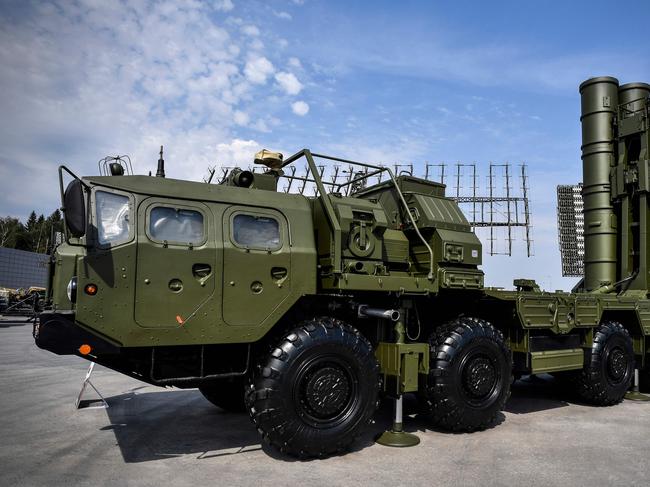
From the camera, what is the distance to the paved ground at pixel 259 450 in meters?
4.77

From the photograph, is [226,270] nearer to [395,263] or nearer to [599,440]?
[395,263]

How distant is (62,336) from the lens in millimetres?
4590

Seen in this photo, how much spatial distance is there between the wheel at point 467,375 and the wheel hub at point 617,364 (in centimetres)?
260

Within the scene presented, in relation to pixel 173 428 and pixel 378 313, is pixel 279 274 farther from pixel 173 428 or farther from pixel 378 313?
pixel 173 428

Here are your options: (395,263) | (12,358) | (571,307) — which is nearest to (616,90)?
(571,307)

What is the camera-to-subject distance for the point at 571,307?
8000 mm

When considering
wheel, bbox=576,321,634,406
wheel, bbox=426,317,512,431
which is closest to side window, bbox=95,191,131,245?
wheel, bbox=426,317,512,431

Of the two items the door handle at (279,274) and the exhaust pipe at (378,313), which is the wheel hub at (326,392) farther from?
the door handle at (279,274)

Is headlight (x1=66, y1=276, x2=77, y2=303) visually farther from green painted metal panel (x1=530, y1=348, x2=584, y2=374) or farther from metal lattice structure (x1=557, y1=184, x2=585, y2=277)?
metal lattice structure (x1=557, y1=184, x2=585, y2=277)

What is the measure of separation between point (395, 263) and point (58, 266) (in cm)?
396

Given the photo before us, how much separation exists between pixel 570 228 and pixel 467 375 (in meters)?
9.23

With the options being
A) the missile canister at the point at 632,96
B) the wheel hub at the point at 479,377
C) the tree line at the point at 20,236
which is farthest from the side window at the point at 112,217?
the tree line at the point at 20,236

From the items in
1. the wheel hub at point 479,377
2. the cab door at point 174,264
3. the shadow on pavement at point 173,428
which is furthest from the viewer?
the wheel hub at point 479,377

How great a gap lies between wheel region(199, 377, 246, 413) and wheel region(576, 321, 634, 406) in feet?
17.5
